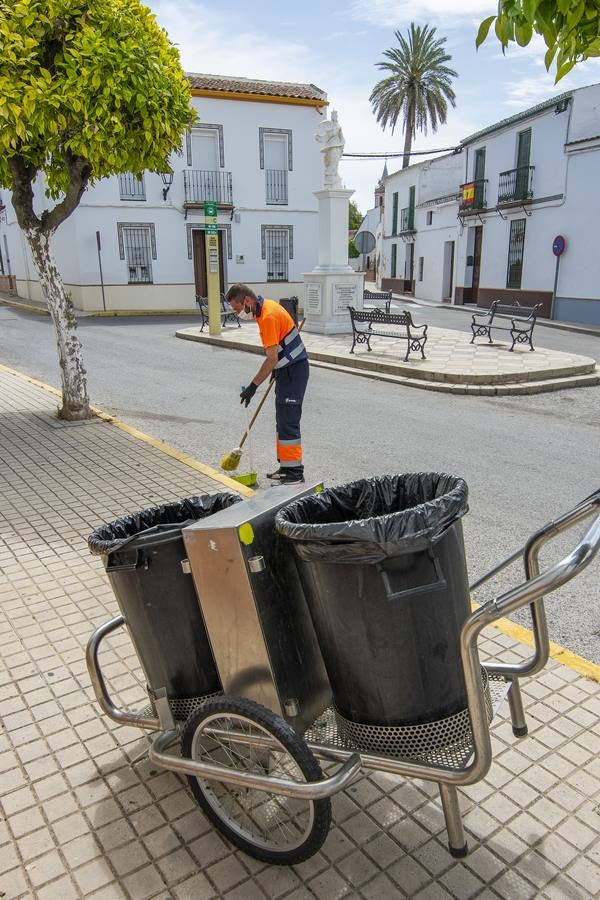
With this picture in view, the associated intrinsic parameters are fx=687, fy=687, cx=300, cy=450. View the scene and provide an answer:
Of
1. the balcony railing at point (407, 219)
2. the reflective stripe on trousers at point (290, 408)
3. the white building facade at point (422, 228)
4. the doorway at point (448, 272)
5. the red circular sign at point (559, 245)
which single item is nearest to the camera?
the reflective stripe on trousers at point (290, 408)

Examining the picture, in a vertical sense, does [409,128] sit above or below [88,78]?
above

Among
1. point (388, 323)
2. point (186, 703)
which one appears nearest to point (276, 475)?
point (186, 703)

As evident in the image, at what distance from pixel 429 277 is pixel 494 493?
29055 millimetres

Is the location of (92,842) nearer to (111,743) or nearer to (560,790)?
(111,743)

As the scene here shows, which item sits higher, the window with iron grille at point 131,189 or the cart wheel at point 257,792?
the window with iron grille at point 131,189

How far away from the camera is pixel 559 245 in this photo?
22.7 metres

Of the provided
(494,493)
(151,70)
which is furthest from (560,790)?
(151,70)

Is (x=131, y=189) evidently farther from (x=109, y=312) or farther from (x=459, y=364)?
(x=459, y=364)

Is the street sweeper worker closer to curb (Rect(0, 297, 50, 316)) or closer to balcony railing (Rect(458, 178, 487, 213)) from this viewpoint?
curb (Rect(0, 297, 50, 316))

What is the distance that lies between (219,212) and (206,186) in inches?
41.6

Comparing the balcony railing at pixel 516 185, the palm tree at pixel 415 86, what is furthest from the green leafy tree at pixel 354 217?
the balcony railing at pixel 516 185

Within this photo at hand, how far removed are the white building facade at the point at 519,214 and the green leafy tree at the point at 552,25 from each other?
21.3 m

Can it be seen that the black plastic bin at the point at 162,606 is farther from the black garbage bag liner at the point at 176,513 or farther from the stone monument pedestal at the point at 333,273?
the stone monument pedestal at the point at 333,273

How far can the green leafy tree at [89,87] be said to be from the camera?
19.6 feet
